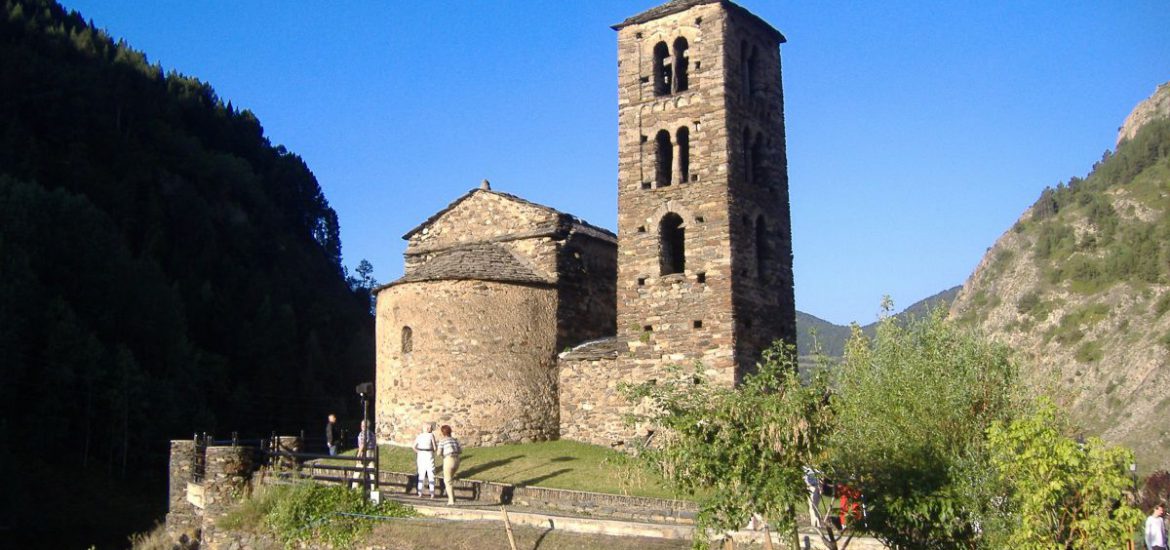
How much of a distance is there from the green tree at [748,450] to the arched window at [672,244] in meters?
13.5

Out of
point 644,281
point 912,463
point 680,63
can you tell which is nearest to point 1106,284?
point 680,63

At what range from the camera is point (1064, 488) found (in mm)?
11633

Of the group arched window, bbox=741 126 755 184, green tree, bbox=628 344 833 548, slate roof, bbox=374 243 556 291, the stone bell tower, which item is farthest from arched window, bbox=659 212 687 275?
green tree, bbox=628 344 833 548

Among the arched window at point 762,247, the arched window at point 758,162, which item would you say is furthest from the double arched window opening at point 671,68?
the arched window at point 762,247

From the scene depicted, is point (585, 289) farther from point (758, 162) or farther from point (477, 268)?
point (758, 162)

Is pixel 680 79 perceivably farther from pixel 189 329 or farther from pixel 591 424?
pixel 189 329

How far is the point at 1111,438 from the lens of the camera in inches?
2196

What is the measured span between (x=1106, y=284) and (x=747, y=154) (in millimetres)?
62048

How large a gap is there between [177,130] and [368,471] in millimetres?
53280

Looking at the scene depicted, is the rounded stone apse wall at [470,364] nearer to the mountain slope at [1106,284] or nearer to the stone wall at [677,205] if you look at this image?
→ the stone wall at [677,205]

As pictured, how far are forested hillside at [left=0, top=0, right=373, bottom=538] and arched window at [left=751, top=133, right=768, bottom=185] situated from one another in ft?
86.9

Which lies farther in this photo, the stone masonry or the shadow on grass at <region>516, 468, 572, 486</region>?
the stone masonry

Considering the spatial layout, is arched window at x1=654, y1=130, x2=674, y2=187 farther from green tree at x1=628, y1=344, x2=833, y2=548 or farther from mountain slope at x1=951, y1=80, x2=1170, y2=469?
mountain slope at x1=951, y1=80, x2=1170, y2=469

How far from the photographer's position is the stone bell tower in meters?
26.2
